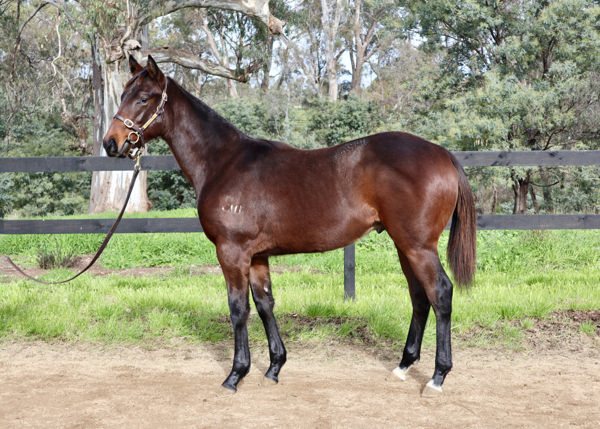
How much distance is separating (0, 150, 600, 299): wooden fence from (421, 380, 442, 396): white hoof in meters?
2.18

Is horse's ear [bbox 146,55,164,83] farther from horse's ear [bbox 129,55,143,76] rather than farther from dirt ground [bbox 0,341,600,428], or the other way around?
dirt ground [bbox 0,341,600,428]

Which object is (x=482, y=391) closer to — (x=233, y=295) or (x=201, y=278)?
(x=233, y=295)

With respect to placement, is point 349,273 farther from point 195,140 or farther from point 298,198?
point 195,140

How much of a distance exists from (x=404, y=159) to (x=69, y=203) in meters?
19.7

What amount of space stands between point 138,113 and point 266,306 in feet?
5.35

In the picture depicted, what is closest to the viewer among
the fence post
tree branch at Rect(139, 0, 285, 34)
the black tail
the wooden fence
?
the black tail

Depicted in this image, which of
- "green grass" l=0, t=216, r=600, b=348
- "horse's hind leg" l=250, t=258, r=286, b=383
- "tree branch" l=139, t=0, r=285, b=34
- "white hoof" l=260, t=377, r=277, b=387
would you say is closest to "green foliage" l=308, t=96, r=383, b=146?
"tree branch" l=139, t=0, r=285, b=34

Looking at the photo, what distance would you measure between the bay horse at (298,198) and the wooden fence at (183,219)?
1746mm

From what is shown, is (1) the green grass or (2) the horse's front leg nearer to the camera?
(2) the horse's front leg

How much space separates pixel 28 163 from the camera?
5648 millimetres

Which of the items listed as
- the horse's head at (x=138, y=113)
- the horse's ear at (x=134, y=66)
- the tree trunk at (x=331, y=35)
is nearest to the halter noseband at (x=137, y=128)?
the horse's head at (x=138, y=113)

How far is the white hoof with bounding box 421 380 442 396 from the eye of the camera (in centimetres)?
348

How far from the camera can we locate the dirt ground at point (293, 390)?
310 centimetres

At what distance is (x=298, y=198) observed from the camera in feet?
11.9
